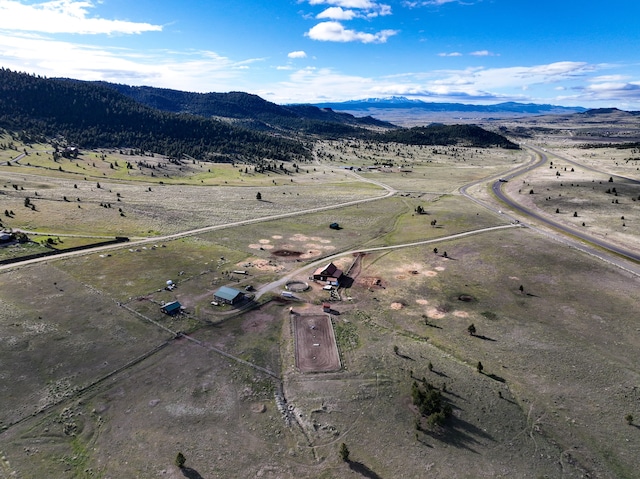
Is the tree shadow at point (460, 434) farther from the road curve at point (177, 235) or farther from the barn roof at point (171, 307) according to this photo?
the road curve at point (177, 235)

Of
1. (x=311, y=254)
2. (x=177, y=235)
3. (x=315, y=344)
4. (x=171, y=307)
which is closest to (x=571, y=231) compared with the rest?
(x=311, y=254)

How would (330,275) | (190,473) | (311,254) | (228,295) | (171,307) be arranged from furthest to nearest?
(311,254), (330,275), (228,295), (171,307), (190,473)

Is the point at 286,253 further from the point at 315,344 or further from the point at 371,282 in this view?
the point at 315,344

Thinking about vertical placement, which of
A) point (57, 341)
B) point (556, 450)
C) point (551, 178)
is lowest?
point (556, 450)

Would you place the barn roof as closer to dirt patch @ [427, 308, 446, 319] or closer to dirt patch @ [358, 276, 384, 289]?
dirt patch @ [358, 276, 384, 289]

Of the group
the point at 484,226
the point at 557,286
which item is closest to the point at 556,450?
the point at 557,286

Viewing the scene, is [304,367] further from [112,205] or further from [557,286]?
[112,205]

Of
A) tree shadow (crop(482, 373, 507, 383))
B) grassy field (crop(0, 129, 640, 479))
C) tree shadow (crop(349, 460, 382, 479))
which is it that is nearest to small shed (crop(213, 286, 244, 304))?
grassy field (crop(0, 129, 640, 479))
